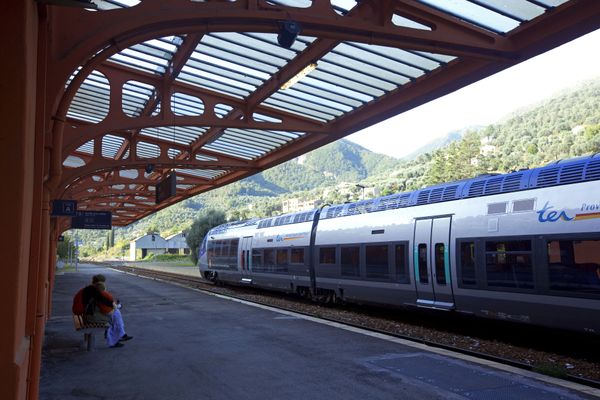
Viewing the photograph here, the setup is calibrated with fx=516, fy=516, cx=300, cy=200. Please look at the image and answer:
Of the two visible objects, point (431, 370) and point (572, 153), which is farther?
point (572, 153)

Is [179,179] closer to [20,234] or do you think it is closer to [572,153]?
[20,234]

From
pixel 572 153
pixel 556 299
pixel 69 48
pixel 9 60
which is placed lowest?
pixel 556 299

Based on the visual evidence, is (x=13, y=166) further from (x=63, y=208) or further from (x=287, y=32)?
(x=63, y=208)

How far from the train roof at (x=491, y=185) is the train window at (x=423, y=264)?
1.04 metres

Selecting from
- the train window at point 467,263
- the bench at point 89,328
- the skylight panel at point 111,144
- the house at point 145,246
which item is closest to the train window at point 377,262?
the train window at point 467,263

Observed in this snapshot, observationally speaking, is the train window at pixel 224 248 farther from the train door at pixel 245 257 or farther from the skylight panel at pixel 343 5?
the skylight panel at pixel 343 5

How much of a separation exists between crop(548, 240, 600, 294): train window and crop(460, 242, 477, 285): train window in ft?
5.54

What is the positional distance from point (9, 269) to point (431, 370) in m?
5.83

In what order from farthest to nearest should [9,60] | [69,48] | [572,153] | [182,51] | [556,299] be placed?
[572,153], [182,51], [556,299], [69,48], [9,60]

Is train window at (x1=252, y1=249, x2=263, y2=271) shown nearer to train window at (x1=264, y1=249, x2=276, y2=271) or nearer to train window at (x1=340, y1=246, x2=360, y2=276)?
train window at (x1=264, y1=249, x2=276, y2=271)

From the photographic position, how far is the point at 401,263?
11.9 metres

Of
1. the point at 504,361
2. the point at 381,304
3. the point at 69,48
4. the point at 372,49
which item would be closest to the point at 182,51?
the point at 372,49

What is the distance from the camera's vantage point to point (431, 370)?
695 centimetres

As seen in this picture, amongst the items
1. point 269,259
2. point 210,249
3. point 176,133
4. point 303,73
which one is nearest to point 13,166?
point 303,73
